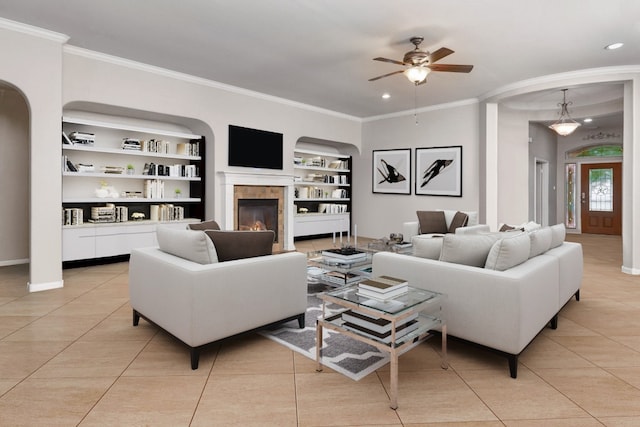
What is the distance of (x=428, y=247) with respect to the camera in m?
2.83

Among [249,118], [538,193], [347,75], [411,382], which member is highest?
[347,75]

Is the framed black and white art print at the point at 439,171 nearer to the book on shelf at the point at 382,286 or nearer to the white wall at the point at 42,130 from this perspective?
the book on shelf at the point at 382,286

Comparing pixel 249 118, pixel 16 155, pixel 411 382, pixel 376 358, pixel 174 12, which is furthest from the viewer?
pixel 249 118

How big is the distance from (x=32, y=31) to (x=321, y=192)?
19.0 feet

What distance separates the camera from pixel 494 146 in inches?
262

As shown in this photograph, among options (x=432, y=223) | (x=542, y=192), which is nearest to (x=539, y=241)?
(x=432, y=223)

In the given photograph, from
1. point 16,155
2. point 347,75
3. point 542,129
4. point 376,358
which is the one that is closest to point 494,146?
point 347,75

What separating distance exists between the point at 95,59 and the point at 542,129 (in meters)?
9.76

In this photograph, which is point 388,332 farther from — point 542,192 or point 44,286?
point 542,192

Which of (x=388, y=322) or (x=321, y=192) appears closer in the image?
(x=388, y=322)

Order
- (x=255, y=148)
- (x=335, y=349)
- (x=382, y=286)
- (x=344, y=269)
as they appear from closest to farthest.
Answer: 1. (x=382, y=286)
2. (x=335, y=349)
3. (x=344, y=269)
4. (x=255, y=148)

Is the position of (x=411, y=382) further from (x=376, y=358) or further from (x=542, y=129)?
(x=542, y=129)

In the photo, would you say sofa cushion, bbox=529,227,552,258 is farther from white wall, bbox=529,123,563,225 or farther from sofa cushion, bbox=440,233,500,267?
white wall, bbox=529,123,563,225

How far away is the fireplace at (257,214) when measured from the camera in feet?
21.2
